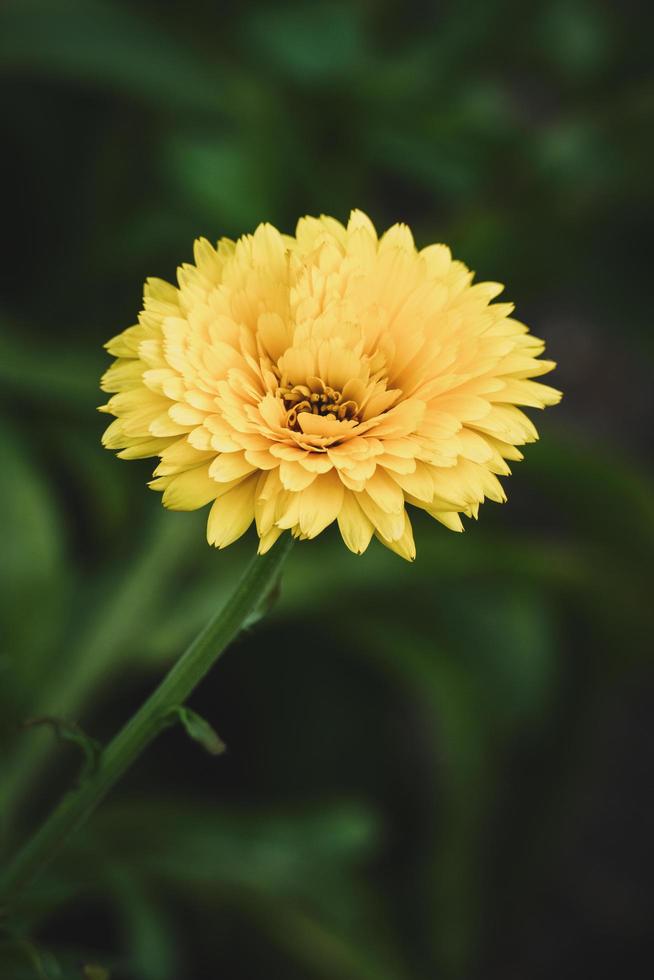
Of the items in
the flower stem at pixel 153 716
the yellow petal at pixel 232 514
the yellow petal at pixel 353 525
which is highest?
the yellow petal at pixel 353 525

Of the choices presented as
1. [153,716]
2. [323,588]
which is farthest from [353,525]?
[323,588]

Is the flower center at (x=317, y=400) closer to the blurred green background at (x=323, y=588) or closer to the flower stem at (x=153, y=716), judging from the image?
the flower stem at (x=153, y=716)

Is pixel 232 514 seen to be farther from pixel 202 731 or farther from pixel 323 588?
pixel 323 588

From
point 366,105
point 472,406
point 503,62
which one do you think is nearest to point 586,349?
point 503,62

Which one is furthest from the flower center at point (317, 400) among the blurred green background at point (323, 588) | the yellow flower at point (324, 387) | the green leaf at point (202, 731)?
the blurred green background at point (323, 588)

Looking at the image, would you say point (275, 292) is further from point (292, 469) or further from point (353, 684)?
point (353, 684)
